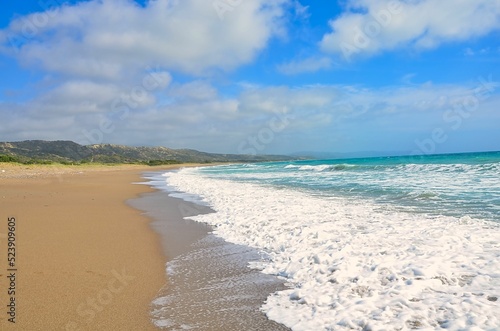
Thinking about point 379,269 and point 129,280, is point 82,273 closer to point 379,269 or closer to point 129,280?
point 129,280

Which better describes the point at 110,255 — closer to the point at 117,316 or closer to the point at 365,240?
the point at 117,316

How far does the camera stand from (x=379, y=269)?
17.3 feet

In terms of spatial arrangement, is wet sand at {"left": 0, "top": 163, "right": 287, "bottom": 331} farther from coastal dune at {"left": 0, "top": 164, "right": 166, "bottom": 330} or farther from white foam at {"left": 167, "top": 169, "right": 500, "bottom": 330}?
white foam at {"left": 167, "top": 169, "right": 500, "bottom": 330}

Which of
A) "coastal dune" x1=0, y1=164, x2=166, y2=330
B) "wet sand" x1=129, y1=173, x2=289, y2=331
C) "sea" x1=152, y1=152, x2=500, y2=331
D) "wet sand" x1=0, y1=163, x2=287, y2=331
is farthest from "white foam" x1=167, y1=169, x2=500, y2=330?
"coastal dune" x1=0, y1=164, x2=166, y2=330

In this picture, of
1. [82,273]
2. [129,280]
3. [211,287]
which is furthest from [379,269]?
[82,273]

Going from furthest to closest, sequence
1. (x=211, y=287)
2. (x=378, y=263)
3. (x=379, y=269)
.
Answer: (x=378, y=263), (x=379, y=269), (x=211, y=287)

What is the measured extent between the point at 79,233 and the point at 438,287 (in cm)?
746

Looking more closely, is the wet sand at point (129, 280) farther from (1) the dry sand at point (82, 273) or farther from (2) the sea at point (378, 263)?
(2) the sea at point (378, 263)

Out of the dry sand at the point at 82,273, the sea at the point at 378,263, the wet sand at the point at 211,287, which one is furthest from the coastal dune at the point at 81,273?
the sea at the point at 378,263

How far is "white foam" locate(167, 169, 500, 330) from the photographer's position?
12.5ft

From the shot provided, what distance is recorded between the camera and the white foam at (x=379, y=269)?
12.5ft

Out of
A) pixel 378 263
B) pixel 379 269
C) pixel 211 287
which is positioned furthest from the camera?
pixel 378 263

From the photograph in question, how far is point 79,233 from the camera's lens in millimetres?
8328

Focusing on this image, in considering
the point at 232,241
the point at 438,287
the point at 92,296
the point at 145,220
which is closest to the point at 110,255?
the point at 92,296
